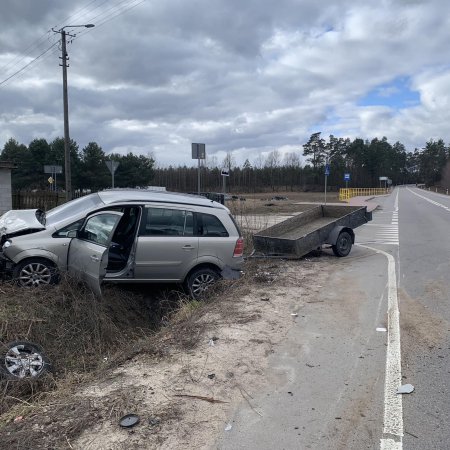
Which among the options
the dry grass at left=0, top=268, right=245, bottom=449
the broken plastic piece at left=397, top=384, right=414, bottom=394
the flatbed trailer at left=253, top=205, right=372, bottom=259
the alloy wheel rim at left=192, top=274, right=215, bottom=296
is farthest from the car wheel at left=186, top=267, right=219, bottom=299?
the broken plastic piece at left=397, top=384, right=414, bottom=394

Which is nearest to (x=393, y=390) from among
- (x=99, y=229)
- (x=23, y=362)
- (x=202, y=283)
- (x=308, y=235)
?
(x=23, y=362)

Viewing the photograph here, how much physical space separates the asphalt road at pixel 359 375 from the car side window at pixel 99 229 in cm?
331

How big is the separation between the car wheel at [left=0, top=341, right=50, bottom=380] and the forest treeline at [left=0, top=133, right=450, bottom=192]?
59.1 m

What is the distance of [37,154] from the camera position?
64000 mm

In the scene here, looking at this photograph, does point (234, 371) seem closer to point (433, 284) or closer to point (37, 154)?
point (433, 284)

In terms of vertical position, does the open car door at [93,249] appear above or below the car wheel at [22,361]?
above

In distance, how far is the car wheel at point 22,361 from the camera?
448cm

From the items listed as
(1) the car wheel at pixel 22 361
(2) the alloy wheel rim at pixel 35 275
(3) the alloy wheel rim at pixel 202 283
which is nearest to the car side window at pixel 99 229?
(2) the alloy wheel rim at pixel 35 275

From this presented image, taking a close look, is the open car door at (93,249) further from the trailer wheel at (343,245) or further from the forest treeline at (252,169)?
the forest treeline at (252,169)

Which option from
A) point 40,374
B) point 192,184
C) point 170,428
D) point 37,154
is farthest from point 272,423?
point 192,184

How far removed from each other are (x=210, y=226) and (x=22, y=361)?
3.99 meters

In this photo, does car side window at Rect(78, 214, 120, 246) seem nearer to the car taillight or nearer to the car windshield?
the car windshield

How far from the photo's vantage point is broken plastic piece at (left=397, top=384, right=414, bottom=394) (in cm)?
412

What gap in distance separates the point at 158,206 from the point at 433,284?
5.12 m
